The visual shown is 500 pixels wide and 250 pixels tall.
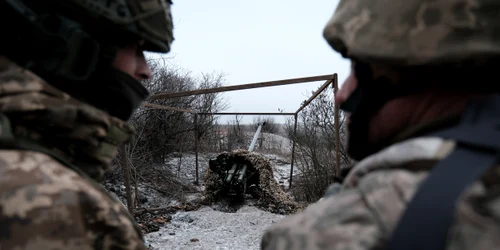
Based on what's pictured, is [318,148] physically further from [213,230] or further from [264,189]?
[213,230]

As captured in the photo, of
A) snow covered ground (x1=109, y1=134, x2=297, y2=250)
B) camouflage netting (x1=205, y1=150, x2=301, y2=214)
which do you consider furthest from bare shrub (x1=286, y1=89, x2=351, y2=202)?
snow covered ground (x1=109, y1=134, x2=297, y2=250)

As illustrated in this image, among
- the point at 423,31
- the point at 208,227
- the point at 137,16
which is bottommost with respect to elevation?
the point at 208,227

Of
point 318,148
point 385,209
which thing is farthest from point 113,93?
point 318,148

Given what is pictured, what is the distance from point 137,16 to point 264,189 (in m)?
7.65

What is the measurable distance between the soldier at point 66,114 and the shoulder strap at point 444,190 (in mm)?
863

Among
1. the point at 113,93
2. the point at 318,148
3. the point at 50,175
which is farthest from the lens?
the point at 318,148

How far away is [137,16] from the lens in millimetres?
1433

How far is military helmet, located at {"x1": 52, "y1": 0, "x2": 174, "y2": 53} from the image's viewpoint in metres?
1.30

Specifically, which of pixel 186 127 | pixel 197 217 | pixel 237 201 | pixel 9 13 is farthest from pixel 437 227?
pixel 186 127

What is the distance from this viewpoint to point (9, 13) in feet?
3.88

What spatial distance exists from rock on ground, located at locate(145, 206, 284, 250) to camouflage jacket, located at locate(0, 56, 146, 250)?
4.87 metres

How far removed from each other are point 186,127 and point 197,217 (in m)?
8.58

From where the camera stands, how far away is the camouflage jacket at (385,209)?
69 cm

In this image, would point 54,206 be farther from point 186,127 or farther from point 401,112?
point 186,127
